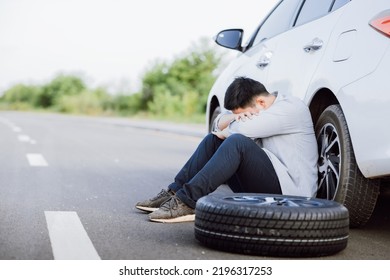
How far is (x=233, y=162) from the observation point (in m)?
4.15

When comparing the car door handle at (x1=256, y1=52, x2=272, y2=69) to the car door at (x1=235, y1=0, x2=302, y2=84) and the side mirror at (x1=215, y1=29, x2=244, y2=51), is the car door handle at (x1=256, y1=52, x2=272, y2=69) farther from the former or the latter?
the side mirror at (x1=215, y1=29, x2=244, y2=51)

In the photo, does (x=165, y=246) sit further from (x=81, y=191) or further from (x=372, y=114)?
(x=81, y=191)

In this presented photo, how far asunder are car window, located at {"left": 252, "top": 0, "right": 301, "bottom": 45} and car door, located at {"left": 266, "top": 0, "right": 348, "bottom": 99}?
16cm

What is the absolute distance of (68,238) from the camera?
380cm

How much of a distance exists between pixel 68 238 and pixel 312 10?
2.35 meters

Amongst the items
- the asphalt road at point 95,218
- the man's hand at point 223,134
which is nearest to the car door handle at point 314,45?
the man's hand at point 223,134

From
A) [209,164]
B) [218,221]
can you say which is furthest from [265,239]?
[209,164]

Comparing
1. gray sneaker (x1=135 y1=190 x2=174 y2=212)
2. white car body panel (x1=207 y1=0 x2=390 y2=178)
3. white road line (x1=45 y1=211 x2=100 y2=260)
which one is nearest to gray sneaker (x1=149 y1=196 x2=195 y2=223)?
gray sneaker (x1=135 y1=190 x2=174 y2=212)

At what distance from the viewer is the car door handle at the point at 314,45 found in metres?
4.39

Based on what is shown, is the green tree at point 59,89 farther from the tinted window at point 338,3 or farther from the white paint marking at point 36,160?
the tinted window at point 338,3

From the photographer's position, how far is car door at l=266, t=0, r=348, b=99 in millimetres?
4422

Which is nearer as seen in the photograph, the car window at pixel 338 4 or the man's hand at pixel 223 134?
the car window at pixel 338 4

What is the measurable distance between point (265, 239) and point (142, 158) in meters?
6.46

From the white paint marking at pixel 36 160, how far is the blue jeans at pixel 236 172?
168 inches
